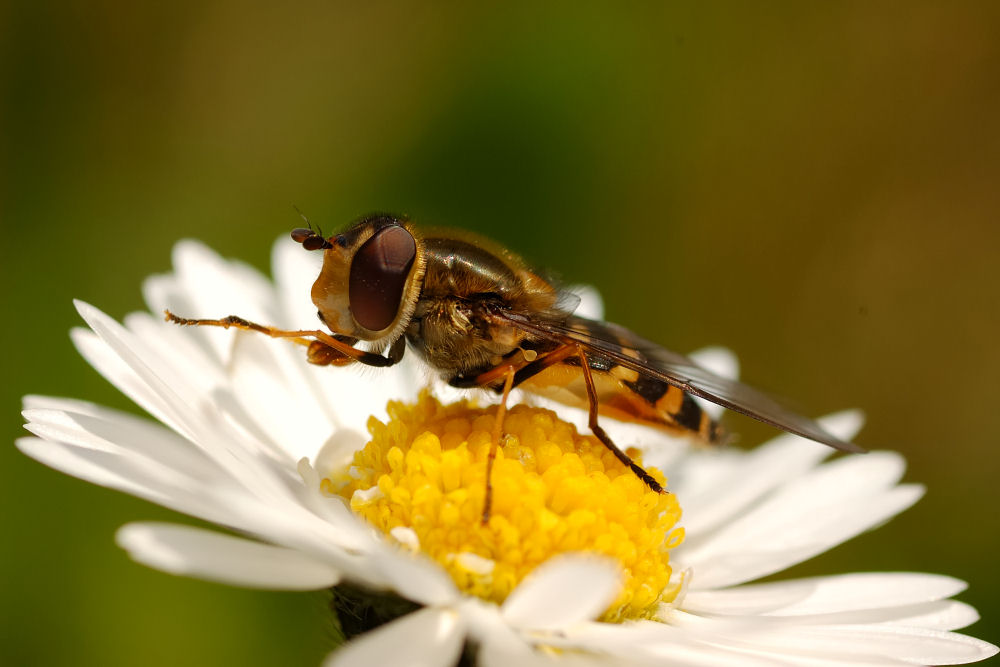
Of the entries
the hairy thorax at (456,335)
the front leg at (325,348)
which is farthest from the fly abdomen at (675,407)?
the front leg at (325,348)

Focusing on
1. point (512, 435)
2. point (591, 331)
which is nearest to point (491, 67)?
point (591, 331)

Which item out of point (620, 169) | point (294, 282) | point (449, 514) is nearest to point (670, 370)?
point (449, 514)

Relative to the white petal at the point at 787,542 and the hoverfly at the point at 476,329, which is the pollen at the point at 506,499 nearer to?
the hoverfly at the point at 476,329

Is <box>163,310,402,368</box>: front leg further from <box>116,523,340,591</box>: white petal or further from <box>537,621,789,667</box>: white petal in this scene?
<box>537,621,789,667</box>: white petal

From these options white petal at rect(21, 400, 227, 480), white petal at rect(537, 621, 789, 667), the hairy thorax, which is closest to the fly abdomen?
the hairy thorax

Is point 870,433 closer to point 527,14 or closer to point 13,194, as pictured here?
point 527,14

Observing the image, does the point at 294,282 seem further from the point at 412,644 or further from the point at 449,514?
the point at 412,644

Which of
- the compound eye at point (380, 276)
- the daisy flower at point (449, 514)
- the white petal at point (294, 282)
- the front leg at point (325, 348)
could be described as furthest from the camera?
the white petal at point (294, 282)

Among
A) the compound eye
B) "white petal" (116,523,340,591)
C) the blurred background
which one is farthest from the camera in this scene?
the blurred background
